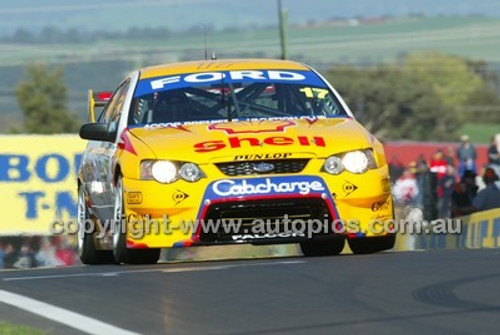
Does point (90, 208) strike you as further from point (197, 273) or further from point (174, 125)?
point (197, 273)

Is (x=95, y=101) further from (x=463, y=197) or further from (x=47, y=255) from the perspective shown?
(x=463, y=197)

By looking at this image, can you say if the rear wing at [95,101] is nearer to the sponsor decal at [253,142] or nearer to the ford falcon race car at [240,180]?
the ford falcon race car at [240,180]

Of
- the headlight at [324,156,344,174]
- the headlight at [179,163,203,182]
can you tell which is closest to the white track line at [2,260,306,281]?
the headlight at [179,163,203,182]

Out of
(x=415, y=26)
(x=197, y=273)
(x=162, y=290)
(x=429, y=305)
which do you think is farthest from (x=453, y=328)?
(x=415, y=26)

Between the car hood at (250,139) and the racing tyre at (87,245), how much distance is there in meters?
1.68

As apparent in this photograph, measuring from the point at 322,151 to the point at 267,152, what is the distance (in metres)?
0.37

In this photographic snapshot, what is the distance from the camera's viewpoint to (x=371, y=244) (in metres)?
11.9

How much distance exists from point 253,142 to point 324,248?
5.00ft

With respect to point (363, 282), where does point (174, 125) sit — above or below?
above

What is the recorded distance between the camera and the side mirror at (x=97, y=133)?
1220 centimetres

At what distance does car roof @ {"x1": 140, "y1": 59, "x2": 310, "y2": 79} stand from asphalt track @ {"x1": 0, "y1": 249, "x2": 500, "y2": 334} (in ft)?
7.09

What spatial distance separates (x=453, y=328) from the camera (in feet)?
24.0

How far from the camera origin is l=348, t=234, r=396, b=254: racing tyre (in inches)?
464

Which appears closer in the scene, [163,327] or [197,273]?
[163,327]
